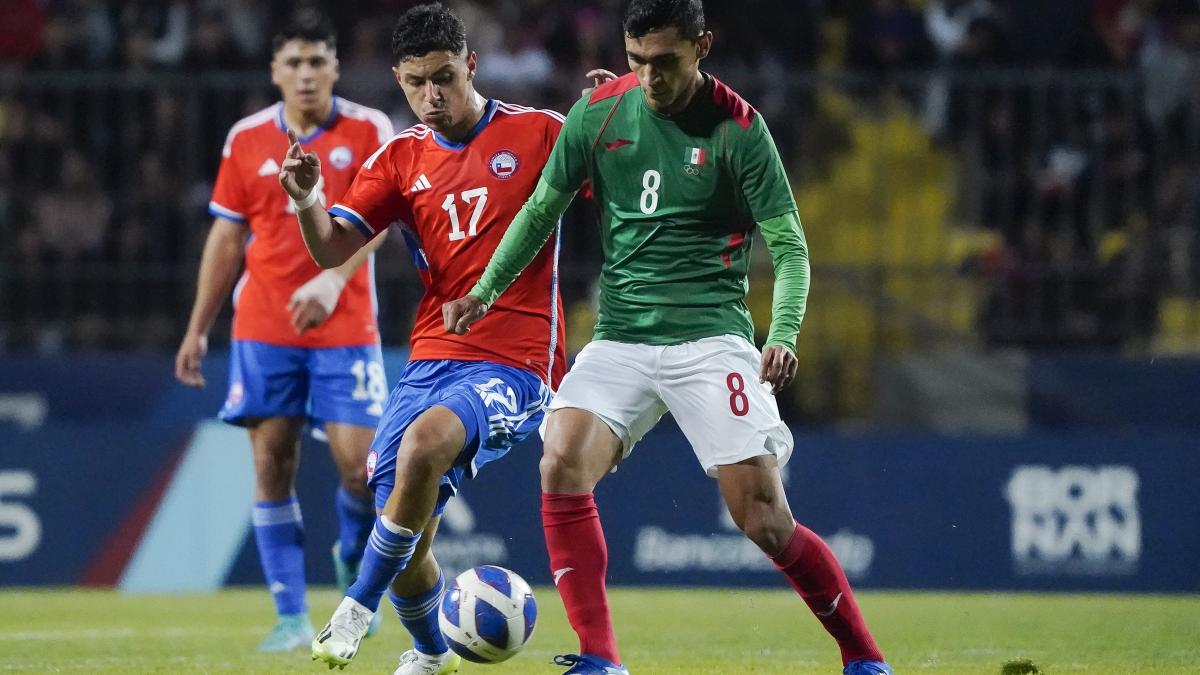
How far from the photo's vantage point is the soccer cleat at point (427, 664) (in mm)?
6418

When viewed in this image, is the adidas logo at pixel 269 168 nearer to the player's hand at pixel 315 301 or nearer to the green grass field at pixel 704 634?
the player's hand at pixel 315 301

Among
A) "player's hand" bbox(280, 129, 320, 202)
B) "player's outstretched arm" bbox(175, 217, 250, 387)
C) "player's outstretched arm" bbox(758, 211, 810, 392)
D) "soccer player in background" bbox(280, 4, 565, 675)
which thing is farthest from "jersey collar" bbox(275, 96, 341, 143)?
"player's outstretched arm" bbox(758, 211, 810, 392)

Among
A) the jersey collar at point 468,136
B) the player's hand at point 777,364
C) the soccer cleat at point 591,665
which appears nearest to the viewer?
the player's hand at point 777,364

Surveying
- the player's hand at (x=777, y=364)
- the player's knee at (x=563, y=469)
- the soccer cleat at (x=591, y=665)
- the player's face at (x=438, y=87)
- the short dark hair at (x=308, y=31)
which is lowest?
the soccer cleat at (x=591, y=665)

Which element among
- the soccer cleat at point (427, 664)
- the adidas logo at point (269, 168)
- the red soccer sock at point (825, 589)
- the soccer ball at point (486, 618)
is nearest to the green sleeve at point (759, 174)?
the red soccer sock at point (825, 589)

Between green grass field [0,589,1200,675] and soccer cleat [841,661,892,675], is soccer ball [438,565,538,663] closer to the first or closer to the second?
green grass field [0,589,1200,675]

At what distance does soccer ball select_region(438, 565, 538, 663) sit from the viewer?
19.2ft

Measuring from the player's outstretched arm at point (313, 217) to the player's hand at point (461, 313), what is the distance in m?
0.65

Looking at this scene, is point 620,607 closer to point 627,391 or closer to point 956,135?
point 627,391

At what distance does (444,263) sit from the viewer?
21.3 feet

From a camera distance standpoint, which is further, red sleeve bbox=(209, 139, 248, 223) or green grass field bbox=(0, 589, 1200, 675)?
red sleeve bbox=(209, 139, 248, 223)

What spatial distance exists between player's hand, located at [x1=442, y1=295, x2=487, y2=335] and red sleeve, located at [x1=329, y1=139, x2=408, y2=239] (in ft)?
2.28

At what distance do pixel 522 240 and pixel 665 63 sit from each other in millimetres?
786

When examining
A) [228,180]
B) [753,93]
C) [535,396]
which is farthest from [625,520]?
[535,396]
